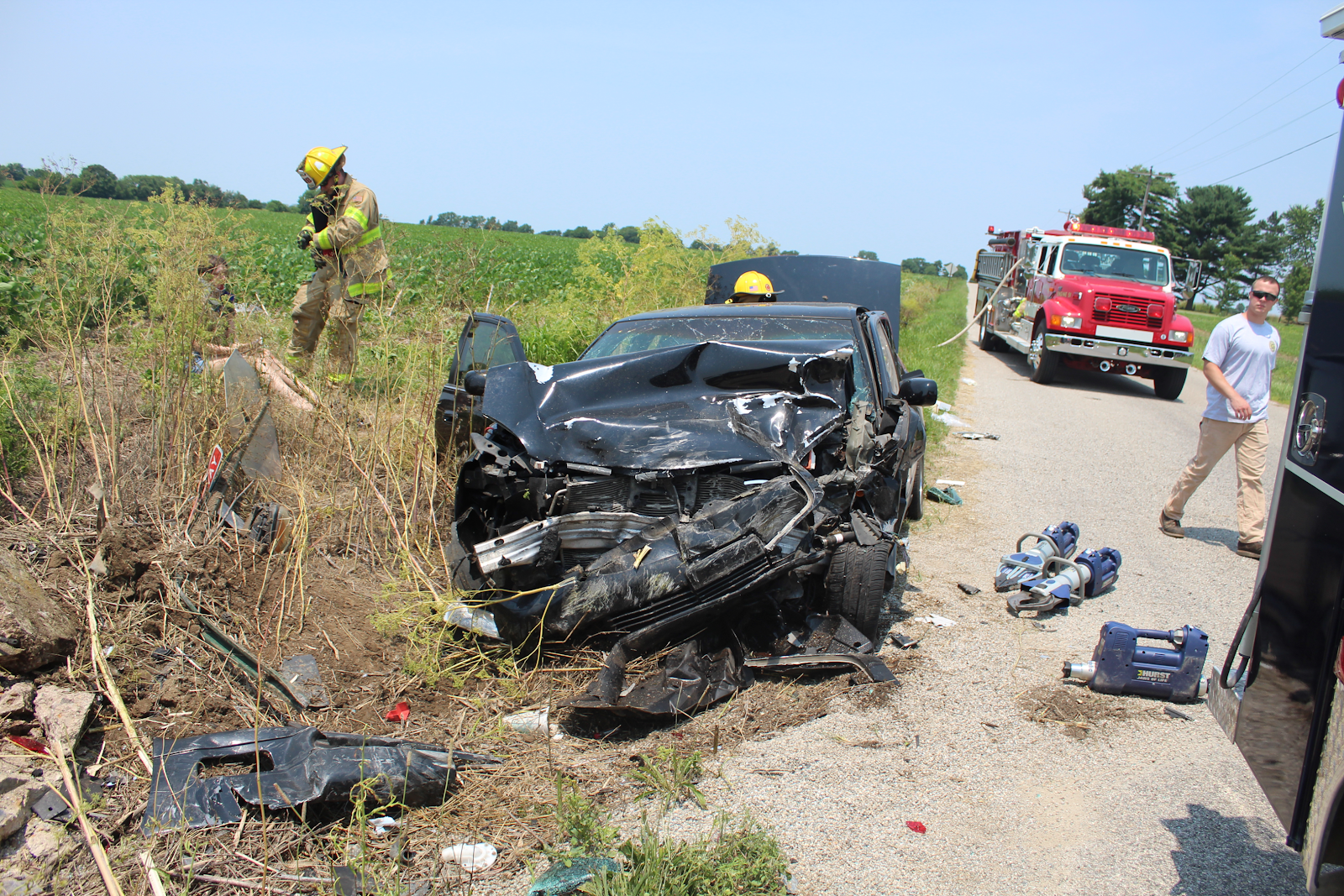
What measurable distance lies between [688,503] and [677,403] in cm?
75

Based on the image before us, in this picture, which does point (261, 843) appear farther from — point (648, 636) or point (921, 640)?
point (921, 640)

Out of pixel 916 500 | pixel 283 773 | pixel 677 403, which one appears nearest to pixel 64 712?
pixel 283 773

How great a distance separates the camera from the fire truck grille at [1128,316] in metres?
12.8

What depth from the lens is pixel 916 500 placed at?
618 centimetres

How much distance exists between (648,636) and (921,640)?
163 centimetres

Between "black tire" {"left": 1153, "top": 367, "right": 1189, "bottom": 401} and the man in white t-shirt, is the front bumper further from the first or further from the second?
the man in white t-shirt

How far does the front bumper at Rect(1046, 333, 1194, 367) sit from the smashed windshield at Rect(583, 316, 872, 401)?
9.72 meters

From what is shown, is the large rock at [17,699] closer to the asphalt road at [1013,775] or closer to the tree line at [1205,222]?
the asphalt road at [1013,775]

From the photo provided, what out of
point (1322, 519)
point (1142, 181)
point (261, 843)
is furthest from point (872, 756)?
point (1142, 181)

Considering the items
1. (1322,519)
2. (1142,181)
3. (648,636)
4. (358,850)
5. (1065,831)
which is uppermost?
(1142,181)

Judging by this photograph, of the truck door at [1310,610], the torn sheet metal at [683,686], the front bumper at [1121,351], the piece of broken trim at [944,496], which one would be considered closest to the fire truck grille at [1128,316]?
the front bumper at [1121,351]

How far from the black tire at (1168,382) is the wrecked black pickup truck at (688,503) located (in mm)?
10626

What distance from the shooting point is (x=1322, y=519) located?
195 cm

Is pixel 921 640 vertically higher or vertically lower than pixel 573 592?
lower
